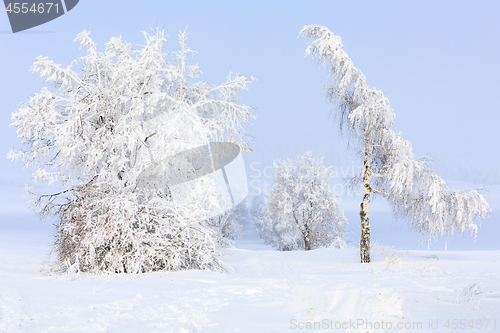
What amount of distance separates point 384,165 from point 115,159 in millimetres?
7971

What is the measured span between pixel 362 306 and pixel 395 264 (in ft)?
16.6

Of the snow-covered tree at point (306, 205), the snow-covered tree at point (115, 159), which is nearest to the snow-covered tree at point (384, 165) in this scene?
the snow-covered tree at point (115, 159)

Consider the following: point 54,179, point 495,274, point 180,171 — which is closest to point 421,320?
point 495,274

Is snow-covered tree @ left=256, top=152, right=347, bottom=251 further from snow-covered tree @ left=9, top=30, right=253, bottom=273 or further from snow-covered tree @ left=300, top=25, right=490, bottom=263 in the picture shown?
snow-covered tree @ left=9, top=30, right=253, bottom=273

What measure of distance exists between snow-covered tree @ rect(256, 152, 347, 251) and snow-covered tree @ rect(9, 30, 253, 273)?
50.7ft

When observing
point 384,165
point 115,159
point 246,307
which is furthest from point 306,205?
point 246,307

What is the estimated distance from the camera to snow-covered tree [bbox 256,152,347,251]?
2342 centimetres

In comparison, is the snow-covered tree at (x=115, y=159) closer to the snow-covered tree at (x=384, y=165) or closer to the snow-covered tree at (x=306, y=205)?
the snow-covered tree at (x=384, y=165)

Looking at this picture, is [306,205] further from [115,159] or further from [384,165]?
[115,159]

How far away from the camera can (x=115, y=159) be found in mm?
7930

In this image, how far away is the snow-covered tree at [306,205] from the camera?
922 inches

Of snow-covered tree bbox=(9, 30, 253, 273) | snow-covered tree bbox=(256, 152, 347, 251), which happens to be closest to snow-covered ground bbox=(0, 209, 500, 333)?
snow-covered tree bbox=(9, 30, 253, 273)

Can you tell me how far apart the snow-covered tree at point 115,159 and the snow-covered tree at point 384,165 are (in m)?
4.34

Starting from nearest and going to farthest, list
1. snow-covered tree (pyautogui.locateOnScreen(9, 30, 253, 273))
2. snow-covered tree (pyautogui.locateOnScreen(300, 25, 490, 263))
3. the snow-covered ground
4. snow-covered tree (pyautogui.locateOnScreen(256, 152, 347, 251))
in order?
the snow-covered ground, snow-covered tree (pyautogui.locateOnScreen(9, 30, 253, 273)), snow-covered tree (pyautogui.locateOnScreen(300, 25, 490, 263)), snow-covered tree (pyautogui.locateOnScreen(256, 152, 347, 251))
